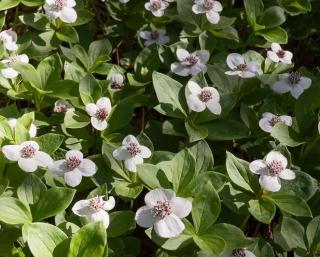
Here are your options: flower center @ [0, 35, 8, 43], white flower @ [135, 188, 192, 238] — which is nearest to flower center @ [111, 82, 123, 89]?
flower center @ [0, 35, 8, 43]

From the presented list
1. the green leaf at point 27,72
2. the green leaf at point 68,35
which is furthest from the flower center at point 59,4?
the green leaf at point 27,72

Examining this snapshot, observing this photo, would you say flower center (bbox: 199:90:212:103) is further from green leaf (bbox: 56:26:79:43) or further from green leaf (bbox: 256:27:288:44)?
green leaf (bbox: 56:26:79:43)

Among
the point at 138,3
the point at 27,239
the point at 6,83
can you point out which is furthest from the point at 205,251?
the point at 138,3

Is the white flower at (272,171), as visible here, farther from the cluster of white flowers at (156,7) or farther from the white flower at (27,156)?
the cluster of white flowers at (156,7)

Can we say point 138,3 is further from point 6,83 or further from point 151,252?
point 151,252

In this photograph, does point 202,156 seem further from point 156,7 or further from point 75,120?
point 156,7

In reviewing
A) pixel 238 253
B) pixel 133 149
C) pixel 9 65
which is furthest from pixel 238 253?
pixel 9 65
